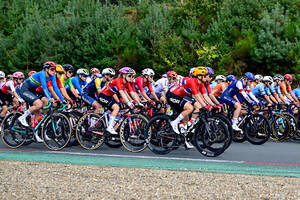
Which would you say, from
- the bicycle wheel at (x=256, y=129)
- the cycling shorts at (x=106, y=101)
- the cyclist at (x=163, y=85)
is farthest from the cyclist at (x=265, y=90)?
the cycling shorts at (x=106, y=101)

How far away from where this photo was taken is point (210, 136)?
29.5 ft

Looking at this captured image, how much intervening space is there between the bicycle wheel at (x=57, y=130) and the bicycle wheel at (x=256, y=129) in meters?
5.02

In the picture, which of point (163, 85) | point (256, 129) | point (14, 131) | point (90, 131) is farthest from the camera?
point (163, 85)

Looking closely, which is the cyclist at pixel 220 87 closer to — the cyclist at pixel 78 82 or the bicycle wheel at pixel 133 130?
the cyclist at pixel 78 82

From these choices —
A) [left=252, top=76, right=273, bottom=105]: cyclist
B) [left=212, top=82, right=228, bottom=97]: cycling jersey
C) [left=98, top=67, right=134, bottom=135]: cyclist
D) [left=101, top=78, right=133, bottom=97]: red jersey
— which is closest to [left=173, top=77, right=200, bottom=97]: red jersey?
[left=98, top=67, right=134, bottom=135]: cyclist

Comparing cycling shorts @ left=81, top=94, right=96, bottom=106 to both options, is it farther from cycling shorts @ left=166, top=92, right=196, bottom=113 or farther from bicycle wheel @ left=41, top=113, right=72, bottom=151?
cycling shorts @ left=166, top=92, right=196, bottom=113

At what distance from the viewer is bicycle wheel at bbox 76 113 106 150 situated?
996cm

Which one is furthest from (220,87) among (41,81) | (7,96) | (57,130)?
(7,96)

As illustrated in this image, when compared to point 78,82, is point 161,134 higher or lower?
lower

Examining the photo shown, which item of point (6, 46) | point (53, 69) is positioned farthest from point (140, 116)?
point (6, 46)

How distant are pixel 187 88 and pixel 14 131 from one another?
418 cm

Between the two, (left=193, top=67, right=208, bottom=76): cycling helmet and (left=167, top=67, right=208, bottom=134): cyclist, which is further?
(left=193, top=67, right=208, bottom=76): cycling helmet

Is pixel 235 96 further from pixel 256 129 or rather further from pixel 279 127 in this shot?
pixel 279 127

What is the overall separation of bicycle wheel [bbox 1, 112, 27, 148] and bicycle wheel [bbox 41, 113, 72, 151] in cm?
66
